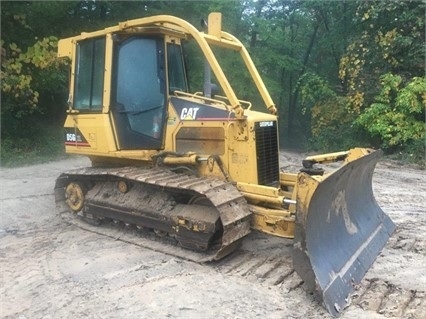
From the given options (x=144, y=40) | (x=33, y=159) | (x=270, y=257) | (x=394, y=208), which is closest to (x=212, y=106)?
(x=144, y=40)

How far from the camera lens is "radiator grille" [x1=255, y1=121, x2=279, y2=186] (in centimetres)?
499

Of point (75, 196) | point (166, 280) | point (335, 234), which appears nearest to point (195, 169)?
point (166, 280)

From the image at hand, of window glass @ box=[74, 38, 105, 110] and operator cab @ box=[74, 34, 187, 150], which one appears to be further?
window glass @ box=[74, 38, 105, 110]

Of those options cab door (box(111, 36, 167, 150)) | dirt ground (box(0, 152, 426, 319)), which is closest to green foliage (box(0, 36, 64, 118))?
dirt ground (box(0, 152, 426, 319))

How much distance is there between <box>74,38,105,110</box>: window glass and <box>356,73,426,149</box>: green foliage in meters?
7.95

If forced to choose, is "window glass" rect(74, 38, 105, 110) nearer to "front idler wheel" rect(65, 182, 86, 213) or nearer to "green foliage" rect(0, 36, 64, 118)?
"front idler wheel" rect(65, 182, 86, 213)

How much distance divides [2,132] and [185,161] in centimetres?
962

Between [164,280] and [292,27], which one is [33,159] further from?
[292,27]

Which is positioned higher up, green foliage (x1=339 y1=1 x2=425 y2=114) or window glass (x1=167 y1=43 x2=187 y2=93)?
green foliage (x1=339 y1=1 x2=425 y2=114)

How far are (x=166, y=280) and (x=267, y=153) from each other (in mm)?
1852

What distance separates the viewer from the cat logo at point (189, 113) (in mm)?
5258

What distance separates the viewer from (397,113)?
11492mm

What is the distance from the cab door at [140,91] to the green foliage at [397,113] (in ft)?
24.9

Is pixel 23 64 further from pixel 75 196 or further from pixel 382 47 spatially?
pixel 382 47
